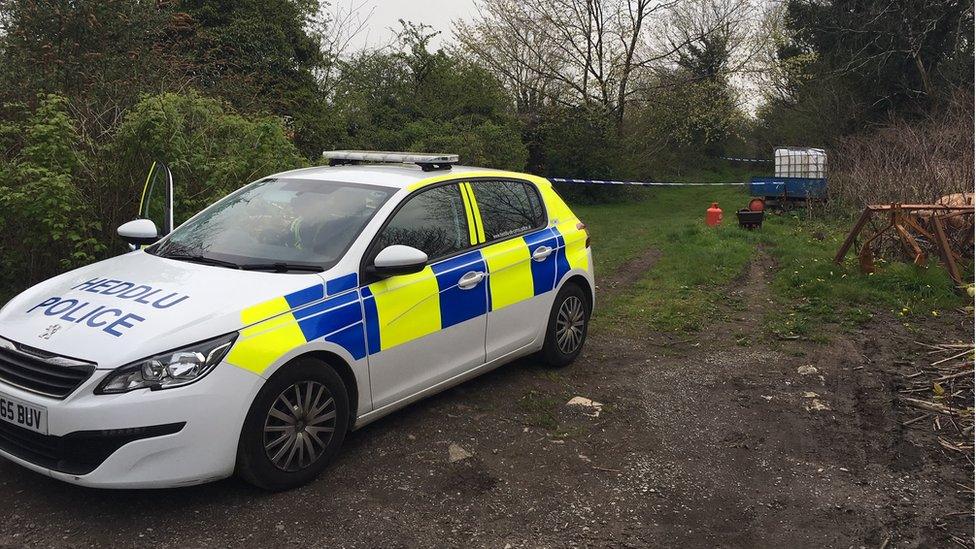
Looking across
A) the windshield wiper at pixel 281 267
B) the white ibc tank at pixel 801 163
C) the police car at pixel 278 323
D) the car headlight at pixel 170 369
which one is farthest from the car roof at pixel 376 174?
the white ibc tank at pixel 801 163

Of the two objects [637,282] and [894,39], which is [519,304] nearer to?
[637,282]

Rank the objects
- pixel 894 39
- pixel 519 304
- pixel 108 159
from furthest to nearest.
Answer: pixel 894 39 → pixel 108 159 → pixel 519 304

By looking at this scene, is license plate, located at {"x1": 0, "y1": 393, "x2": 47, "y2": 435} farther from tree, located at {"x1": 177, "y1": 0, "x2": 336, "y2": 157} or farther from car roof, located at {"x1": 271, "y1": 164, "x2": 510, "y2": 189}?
tree, located at {"x1": 177, "y1": 0, "x2": 336, "y2": 157}

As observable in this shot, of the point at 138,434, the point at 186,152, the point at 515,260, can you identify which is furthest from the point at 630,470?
the point at 186,152

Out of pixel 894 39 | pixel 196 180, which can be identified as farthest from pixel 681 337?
pixel 894 39

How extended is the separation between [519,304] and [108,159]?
12.8 feet

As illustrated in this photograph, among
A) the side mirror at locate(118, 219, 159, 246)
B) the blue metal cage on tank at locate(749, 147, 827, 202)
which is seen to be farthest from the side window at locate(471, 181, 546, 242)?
the blue metal cage on tank at locate(749, 147, 827, 202)

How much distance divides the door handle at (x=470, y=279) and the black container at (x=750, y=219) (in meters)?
11.9

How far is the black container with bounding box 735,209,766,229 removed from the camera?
15578 millimetres

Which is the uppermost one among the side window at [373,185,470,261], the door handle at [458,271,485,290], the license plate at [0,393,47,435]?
the side window at [373,185,470,261]

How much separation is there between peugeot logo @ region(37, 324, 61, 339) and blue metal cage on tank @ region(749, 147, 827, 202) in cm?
1705

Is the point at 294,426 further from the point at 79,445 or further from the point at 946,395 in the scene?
the point at 946,395

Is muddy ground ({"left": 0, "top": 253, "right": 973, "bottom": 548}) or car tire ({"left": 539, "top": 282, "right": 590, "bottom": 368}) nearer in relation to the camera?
muddy ground ({"left": 0, "top": 253, "right": 973, "bottom": 548})

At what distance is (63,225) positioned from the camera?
5918mm
